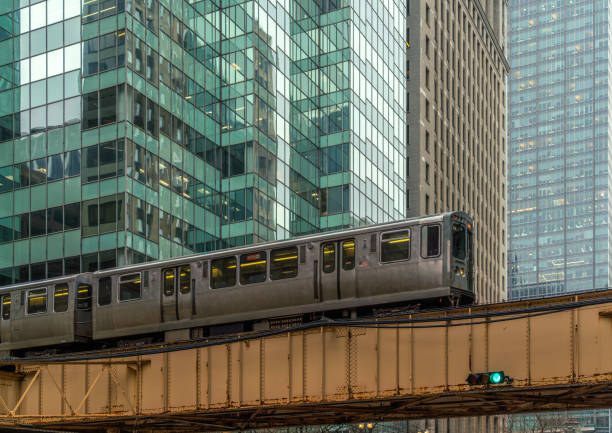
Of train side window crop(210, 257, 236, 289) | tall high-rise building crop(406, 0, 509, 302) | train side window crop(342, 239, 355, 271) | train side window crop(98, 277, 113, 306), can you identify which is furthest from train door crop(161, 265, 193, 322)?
tall high-rise building crop(406, 0, 509, 302)

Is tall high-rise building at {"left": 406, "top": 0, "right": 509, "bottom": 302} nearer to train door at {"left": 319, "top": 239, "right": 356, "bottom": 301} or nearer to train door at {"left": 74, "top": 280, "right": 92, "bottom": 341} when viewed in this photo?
train door at {"left": 74, "top": 280, "right": 92, "bottom": 341}

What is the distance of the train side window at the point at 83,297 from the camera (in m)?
28.6

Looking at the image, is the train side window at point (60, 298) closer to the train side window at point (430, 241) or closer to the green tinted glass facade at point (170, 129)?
the train side window at point (430, 241)

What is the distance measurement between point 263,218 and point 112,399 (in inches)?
1215

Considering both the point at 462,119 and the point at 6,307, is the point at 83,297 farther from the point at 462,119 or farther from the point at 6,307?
the point at 462,119

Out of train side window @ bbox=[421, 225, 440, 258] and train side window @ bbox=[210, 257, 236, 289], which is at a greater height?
train side window @ bbox=[421, 225, 440, 258]

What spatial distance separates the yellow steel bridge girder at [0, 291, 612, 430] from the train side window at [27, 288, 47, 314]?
13.8ft

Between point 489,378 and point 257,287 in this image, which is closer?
point 489,378

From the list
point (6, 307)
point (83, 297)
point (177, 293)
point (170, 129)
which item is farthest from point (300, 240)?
point (170, 129)

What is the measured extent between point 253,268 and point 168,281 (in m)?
3.09

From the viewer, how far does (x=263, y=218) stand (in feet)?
179

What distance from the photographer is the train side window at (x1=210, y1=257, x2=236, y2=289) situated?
2575cm

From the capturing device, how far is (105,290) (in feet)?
92.5

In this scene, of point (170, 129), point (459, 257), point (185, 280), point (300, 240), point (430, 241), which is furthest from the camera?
point (170, 129)
